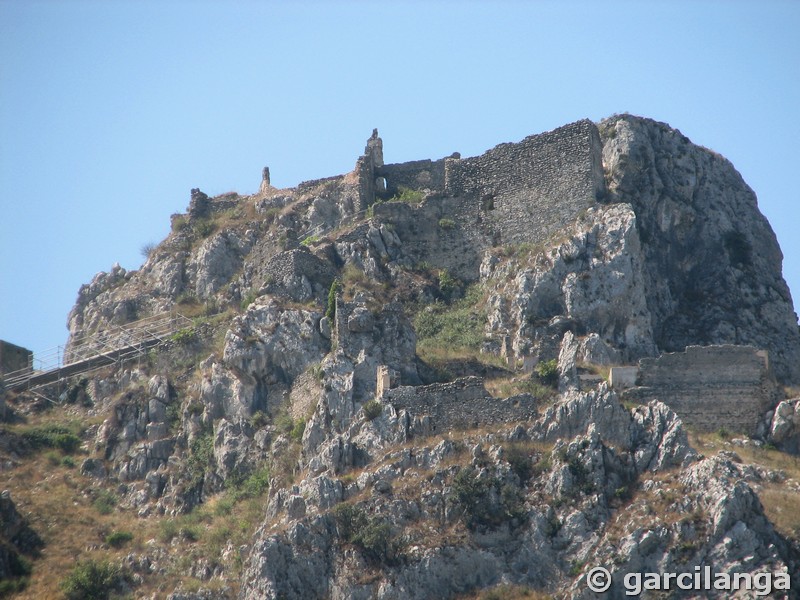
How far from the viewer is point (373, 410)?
7300 cm

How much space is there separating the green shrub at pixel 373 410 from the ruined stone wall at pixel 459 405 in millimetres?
400

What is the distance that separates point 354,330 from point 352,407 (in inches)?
169

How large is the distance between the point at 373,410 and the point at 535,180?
63.3 ft

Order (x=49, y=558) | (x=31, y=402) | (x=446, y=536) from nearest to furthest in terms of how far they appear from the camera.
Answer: (x=446, y=536), (x=49, y=558), (x=31, y=402)

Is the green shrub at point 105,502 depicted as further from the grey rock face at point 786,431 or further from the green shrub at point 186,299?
the grey rock face at point 786,431

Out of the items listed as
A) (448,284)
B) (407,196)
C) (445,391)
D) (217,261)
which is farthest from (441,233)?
(445,391)

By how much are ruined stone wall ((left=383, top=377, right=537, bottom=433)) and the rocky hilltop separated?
0.11 m

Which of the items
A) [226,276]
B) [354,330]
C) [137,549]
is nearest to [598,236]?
[354,330]

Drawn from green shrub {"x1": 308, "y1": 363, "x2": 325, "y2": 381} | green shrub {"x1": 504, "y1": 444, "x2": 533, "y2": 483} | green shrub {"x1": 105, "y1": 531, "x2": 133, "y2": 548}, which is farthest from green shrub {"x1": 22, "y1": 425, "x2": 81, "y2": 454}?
green shrub {"x1": 504, "y1": 444, "x2": 533, "y2": 483}

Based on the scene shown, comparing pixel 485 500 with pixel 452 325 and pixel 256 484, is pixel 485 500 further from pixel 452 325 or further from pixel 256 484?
pixel 452 325

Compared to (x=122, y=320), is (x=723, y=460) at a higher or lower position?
lower

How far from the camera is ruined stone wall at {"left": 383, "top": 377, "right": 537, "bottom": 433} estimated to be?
72.4m

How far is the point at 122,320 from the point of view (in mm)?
90562

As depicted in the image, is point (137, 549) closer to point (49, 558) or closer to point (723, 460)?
point (49, 558)
